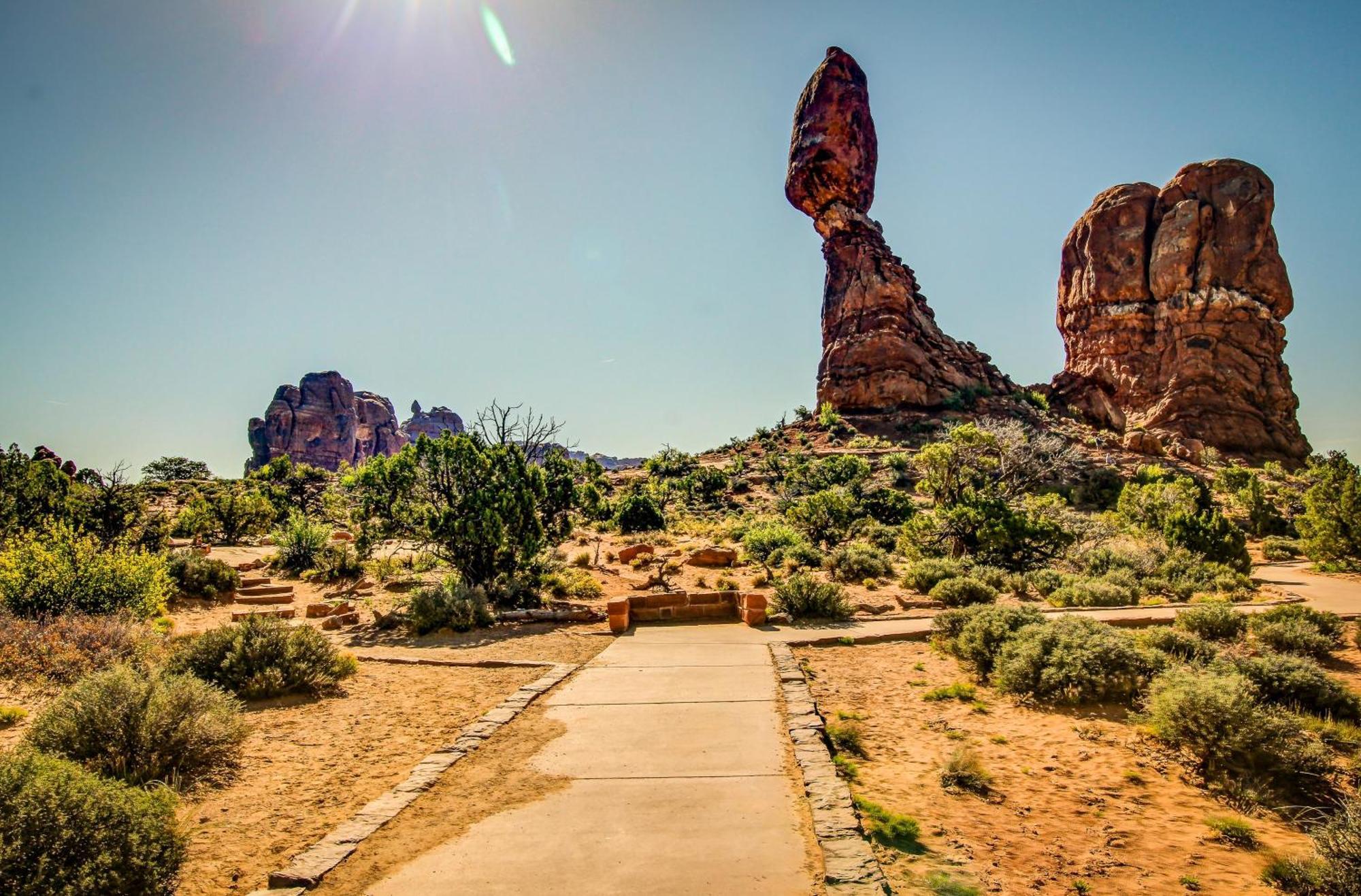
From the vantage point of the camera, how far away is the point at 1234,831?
454cm

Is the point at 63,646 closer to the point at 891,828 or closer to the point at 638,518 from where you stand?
the point at 891,828

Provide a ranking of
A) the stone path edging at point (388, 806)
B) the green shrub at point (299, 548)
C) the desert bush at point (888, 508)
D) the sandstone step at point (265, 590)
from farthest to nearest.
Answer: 1. the desert bush at point (888, 508)
2. the green shrub at point (299, 548)
3. the sandstone step at point (265, 590)
4. the stone path edging at point (388, 806)

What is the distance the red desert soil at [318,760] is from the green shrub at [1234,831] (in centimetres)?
608

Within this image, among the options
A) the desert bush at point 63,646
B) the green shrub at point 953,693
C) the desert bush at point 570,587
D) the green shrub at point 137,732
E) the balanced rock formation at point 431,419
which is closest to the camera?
the green shrub at point 137,732

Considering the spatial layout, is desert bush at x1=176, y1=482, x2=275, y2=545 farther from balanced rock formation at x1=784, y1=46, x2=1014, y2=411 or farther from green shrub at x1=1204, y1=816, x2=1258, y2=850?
balanced rock formation at x1=784, y1=46, x2=1014, y2=411

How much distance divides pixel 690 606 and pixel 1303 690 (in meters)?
8.37

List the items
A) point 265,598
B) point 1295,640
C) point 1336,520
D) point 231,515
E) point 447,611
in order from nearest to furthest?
point 1295,640, point 447,611, point 265,598, point 1336,520, point 231,515

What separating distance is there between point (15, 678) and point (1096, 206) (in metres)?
73.6

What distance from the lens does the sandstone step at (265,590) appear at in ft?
50.9

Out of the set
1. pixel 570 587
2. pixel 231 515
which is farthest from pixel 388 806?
pixel 231 515

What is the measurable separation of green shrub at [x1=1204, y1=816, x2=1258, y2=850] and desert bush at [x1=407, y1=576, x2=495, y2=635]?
35.1ft

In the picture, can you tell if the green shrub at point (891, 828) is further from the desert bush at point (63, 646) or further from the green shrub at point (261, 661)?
the desert bush at point (63, 646)

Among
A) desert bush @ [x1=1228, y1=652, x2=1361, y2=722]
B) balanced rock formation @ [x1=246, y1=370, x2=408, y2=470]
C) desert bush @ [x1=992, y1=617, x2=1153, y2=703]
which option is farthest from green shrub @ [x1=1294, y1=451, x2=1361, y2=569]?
balanced rock formation @ [x1=246, y1=370, x2=408, y2=470]

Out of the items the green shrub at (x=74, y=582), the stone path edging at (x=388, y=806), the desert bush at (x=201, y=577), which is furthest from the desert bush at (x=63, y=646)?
the desert bush at (x=201, y=577)
